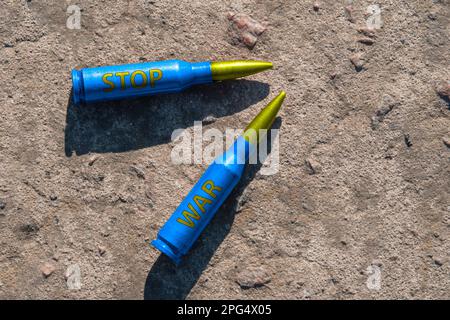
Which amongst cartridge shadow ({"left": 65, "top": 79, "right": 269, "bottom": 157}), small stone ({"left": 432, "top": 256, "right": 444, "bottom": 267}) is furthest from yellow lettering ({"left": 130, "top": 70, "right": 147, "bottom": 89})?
small stone ({"left": 432, "top": 256, "right": 444, "bottom": 267})

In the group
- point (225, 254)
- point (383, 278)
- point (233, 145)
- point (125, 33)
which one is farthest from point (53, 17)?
point (383, 278)

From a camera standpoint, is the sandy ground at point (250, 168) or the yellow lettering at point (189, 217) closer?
the yellow lettering at point (189, 217)

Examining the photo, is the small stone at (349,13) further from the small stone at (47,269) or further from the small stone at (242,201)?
the small stone at (47,269)

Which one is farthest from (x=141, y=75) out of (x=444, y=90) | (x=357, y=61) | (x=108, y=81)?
(x=444, y=90)

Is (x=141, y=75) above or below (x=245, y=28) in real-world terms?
below

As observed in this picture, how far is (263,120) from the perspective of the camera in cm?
208

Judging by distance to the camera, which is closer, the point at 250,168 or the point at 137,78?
the point at 137,78

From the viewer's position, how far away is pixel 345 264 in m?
2.15

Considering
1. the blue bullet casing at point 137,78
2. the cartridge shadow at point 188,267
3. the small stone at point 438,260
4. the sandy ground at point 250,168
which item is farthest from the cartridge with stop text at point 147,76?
the small stone at point 438,260

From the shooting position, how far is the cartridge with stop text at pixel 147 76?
206 cm

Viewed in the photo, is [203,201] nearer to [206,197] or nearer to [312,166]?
[206,197]

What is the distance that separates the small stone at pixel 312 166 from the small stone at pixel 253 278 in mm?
423

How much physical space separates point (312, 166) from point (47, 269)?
1.09 m
